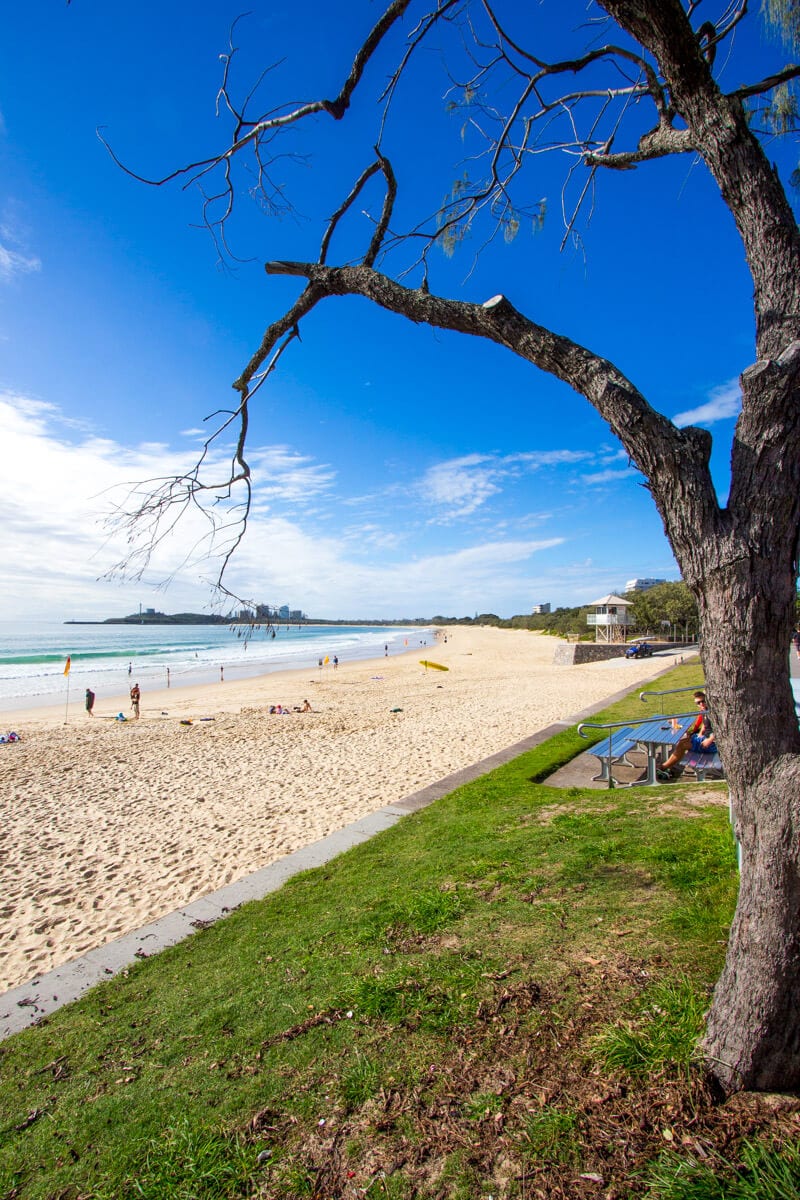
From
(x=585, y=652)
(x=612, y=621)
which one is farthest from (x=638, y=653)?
(x=612, y=621)

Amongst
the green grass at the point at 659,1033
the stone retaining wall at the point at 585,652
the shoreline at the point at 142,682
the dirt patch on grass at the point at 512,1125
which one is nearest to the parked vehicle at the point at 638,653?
the stone retaining wall at the point at 585,652

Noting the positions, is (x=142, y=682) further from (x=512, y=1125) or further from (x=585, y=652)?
(x=512, y=1125)

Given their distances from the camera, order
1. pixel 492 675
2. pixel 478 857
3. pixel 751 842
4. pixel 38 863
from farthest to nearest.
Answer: pixel 492 675, pixel 38 863, pixel 478 857, pixel 751 842

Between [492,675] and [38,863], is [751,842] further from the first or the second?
[492,675]

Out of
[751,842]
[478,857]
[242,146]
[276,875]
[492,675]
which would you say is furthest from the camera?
[492,675]

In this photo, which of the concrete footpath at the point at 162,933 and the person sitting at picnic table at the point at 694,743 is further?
the person sitting at picnic table at the point at 694,743

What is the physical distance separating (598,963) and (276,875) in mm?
3146

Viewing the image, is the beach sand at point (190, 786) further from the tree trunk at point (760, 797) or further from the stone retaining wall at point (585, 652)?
the stone retaining wall at point (585, 652)

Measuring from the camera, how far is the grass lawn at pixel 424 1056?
75.9 inches

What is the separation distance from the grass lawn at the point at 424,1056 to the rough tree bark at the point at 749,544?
0.35m

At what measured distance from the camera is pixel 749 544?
6.10 ft

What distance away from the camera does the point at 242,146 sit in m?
2.90

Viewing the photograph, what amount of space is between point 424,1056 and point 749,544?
7.93 feet

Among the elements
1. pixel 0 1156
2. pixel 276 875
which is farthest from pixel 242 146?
pixel 276 875
